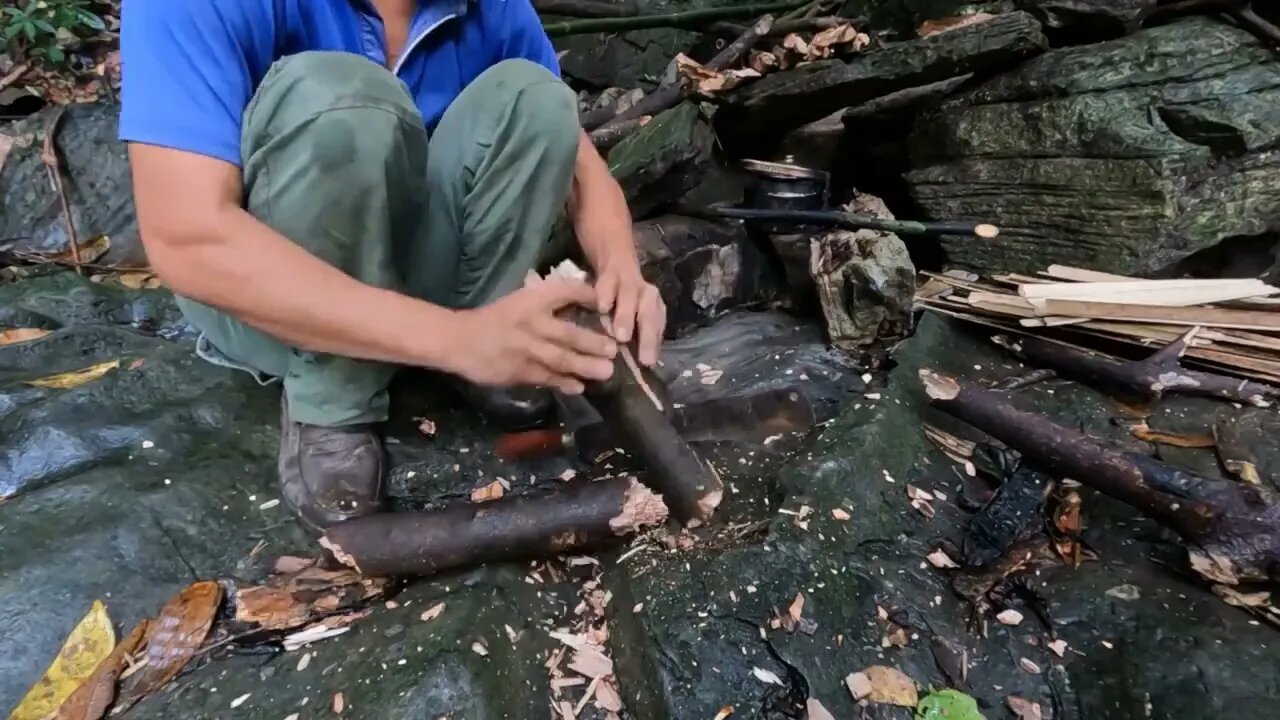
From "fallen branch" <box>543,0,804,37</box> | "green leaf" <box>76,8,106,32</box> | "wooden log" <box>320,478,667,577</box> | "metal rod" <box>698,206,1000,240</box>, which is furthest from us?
"fallen branch" <box>543,0,804,37</box>

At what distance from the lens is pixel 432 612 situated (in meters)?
1.70

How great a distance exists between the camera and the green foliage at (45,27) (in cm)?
416

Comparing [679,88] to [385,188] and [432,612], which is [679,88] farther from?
[432,612]

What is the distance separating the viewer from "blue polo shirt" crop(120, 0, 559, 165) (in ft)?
5.07

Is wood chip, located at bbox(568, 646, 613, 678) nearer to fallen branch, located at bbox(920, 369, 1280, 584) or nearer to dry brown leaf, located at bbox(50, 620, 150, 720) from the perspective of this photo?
dry brown leaf, located at bbox(50, 620, 150, 720)

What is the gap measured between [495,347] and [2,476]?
4.72 ft

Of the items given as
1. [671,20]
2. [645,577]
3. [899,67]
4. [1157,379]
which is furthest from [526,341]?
[671,20]

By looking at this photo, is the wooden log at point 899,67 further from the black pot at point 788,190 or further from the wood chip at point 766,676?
the wood chip at point 766,676

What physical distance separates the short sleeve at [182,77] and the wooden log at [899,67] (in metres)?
2.06

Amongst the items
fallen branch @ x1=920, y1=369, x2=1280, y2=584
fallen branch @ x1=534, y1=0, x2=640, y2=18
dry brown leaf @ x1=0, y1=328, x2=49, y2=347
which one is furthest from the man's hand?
fallen branch @ x1=534, y1=0, x2=640, y2=18

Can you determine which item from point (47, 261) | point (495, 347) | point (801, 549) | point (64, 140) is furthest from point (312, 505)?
point (64, 140)

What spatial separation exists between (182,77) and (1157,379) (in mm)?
2655

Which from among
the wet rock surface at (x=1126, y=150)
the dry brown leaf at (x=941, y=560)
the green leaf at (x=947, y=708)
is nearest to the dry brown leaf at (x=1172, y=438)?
the dry brown leaf at (x=941, y=560)

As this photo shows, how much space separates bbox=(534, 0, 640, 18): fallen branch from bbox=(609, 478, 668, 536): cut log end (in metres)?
4.39
